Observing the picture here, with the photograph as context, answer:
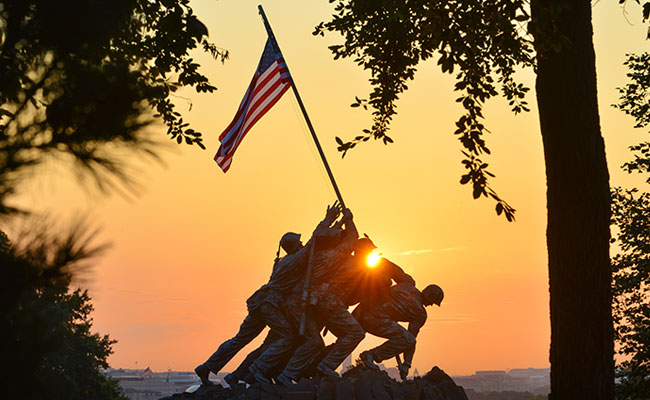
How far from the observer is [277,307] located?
1450 cm

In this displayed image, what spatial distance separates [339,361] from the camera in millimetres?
14227

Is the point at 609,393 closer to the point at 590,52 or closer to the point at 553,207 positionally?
the point at 553,207

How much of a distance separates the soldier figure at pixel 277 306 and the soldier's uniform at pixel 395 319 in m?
1.38

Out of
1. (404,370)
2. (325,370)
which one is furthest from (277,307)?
(404,370)

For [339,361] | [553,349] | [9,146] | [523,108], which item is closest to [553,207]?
[553,349]

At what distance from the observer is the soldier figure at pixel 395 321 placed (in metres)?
14.4

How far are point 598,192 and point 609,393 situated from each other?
167 centimetres

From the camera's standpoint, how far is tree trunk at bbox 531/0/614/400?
6785mm

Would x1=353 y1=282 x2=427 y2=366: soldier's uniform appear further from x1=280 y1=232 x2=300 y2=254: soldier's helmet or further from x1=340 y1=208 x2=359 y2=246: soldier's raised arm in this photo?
x1=280 y1=232 x2=300 y2=254: soldier's helmet

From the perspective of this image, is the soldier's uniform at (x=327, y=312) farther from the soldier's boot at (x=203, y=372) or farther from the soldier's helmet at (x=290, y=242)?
the soldier's boot at (x=203, y=372)

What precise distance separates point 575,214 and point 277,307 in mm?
8333

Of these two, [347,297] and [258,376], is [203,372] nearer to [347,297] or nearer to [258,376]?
[258,376]

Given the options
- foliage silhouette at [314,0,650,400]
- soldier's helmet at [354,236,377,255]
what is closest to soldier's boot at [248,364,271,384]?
soldier's helmet at [354,236,377,255]

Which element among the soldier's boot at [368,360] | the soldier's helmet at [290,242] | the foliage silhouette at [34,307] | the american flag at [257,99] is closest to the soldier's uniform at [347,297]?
the soldier's boot at [368,360]
